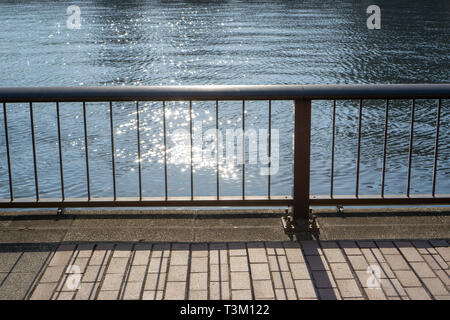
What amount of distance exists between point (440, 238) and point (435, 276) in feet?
2.66

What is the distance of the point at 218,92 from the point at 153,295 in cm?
182

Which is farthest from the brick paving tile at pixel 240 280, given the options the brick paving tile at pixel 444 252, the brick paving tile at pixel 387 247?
the brick paving tile at pixel 444 252

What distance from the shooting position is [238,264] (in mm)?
4770

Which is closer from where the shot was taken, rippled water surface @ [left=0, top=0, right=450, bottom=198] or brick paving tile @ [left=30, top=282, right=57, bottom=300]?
brick paving tile @ [left=30, top=282, right=57, bottom=300]

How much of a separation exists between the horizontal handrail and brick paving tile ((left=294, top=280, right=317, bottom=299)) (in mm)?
1613

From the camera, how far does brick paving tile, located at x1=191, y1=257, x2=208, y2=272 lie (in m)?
4.68

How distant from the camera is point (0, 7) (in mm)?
72312

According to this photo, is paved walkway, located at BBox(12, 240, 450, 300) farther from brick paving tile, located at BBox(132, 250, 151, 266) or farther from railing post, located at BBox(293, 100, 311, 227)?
railing post, located at BBox(293, 100, 311, 227)

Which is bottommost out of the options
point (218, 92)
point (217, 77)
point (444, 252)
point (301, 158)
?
point (217, 77)

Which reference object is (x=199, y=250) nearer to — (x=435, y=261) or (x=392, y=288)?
(x=392, y=288)

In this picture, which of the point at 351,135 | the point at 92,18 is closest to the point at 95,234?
the point at 351,135

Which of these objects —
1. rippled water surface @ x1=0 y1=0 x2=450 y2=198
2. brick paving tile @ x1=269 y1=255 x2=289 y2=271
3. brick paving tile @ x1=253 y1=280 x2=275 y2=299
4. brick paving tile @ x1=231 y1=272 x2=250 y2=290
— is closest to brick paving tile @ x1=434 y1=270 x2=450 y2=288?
brick paving tile @ x1=269 y1=255 x2=289 y2=271

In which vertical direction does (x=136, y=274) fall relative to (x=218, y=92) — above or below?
below

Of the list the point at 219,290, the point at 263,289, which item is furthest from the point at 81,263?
the point at 263,289
